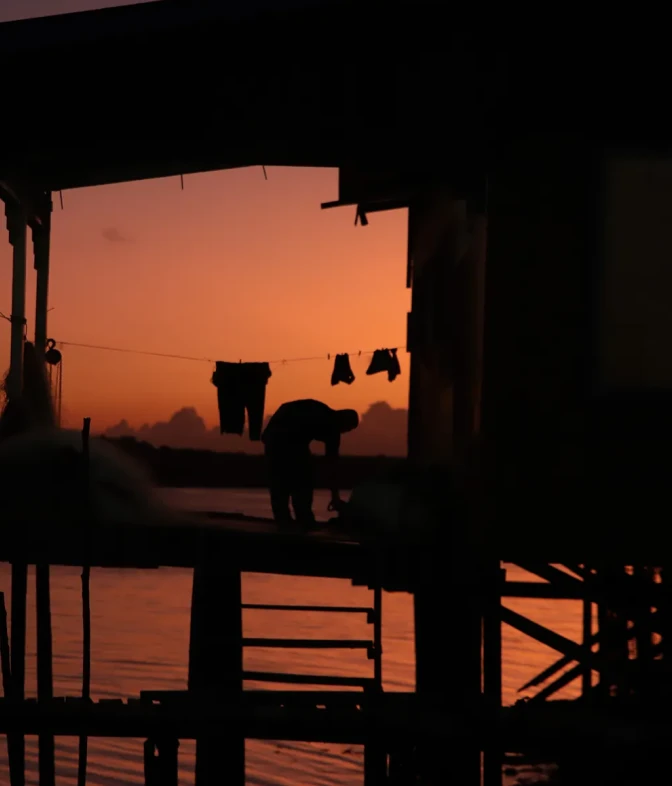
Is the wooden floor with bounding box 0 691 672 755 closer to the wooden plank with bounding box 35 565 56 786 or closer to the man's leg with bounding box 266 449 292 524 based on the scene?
the wooden plank with bounding box 35 565 56 786

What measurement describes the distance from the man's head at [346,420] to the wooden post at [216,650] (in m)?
1.84

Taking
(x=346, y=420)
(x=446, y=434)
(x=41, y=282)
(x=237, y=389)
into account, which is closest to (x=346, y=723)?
(x=346, y=420)

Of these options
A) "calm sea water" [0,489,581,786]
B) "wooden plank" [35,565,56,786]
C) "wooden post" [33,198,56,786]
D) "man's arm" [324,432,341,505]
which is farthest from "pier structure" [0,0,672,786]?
"calm sea water" [0,489,581,786]

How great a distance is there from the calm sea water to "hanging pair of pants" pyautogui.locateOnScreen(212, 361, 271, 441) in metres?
2.06

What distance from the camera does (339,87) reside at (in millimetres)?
9000

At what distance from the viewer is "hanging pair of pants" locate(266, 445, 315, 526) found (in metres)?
11.4

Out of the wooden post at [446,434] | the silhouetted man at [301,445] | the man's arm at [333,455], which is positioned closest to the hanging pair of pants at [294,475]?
the silhouetted man at [301,445]

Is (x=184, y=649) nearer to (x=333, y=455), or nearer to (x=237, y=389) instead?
(x=237, y=389)

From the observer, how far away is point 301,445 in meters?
11.5

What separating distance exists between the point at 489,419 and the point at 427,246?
6.74 metres

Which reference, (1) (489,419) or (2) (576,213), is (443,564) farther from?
(2) (576,213)

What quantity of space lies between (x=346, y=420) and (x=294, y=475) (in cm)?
77

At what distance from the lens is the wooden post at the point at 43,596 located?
36.4ft

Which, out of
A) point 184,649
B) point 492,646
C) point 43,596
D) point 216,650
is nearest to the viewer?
point 492,646
